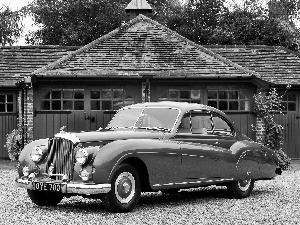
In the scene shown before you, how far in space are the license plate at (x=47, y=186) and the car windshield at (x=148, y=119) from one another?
1.90m

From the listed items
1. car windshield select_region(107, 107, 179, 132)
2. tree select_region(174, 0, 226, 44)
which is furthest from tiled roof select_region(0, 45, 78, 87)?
tree select_region(174, 0, 226, 44)

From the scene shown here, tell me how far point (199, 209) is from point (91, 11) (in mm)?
32560

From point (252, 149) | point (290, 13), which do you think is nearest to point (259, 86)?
point (252, 149)

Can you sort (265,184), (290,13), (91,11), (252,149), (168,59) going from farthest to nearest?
(290,13), (91,11), (168,59), (265,184), (252,149)

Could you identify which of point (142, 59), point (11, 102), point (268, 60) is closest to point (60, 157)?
point (142, 59)

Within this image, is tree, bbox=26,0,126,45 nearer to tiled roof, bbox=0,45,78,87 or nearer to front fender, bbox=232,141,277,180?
tiled roof, bbox=0,45,78,87

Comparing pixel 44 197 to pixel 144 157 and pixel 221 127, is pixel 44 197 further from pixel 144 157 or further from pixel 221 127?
pixel 221 127

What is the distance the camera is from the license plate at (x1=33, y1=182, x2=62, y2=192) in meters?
8.98

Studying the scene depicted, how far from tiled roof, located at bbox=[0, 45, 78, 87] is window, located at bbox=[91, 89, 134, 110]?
3.12 meters

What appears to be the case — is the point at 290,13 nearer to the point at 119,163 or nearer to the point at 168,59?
the point at 168,59

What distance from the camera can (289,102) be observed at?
23.2m

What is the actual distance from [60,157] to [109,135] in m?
0.78

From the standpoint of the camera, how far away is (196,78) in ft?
71.0

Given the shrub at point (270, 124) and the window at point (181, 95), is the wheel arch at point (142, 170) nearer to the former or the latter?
the shrub at point (270, 124)
